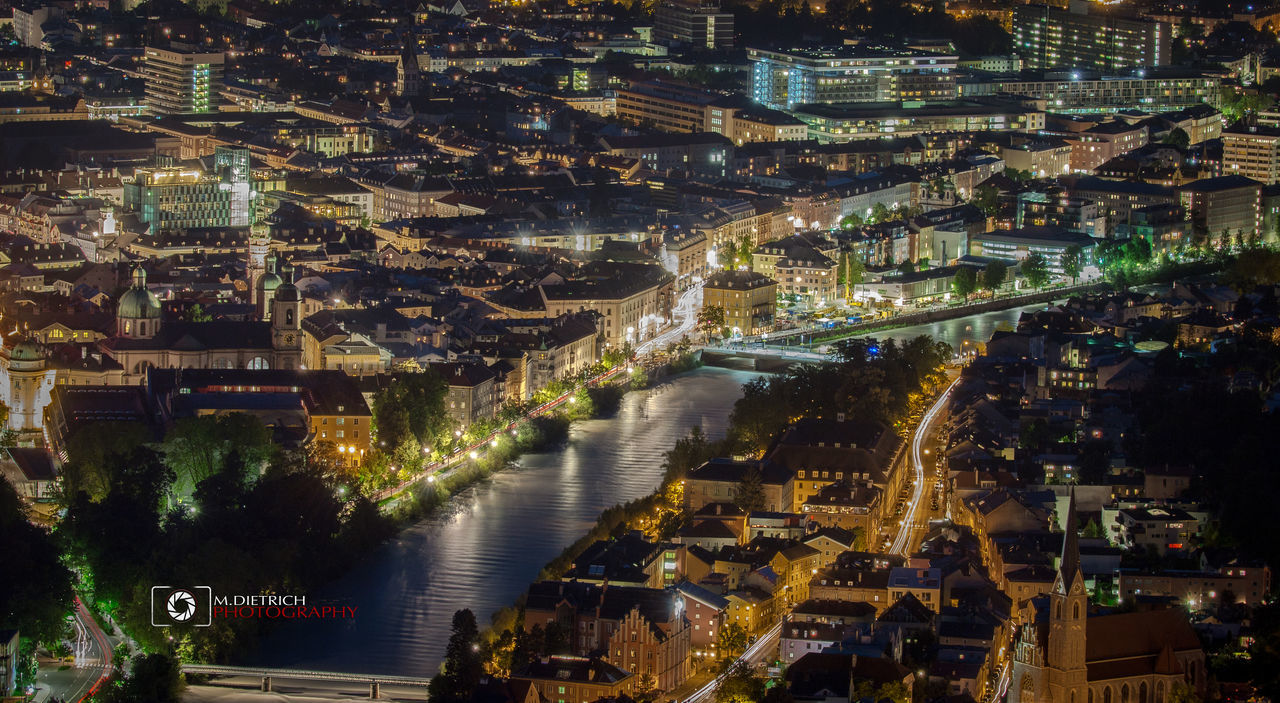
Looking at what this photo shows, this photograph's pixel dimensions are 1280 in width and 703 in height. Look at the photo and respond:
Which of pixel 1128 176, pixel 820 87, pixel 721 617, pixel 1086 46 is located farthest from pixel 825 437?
pixel 1086 46

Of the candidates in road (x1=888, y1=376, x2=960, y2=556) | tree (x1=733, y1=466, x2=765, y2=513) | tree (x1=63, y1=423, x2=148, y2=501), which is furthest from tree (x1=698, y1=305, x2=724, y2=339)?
tree (x1=63, y1=423, x2=148, y2=501)

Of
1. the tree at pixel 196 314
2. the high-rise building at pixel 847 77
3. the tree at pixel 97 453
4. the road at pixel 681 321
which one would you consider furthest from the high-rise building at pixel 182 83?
the tree at pixel 97 453

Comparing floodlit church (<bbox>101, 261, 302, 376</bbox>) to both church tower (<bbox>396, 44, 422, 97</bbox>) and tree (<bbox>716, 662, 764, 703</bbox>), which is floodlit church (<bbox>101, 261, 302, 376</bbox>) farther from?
church tower (<bbox>396, 44, 422, 97</bbox>)

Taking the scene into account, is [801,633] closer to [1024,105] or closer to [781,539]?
[781,539]

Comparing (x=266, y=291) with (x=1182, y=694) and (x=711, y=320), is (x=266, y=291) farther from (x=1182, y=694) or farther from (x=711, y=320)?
(x=1182, y=694)

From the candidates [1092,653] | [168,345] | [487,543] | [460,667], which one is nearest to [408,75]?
[168,345]

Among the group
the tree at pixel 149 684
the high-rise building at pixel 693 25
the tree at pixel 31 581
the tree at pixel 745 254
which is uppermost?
the high-rise building at pixel 693 25

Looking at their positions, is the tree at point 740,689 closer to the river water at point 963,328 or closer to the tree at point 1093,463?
the tree at point 1093,463
